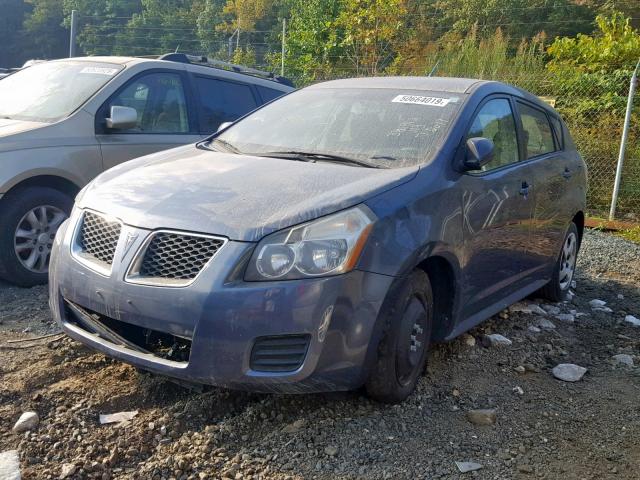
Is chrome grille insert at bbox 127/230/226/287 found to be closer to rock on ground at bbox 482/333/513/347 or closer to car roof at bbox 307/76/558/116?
car roof at bbox 307/76/558/116

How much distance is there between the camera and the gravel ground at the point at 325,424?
2.73 m

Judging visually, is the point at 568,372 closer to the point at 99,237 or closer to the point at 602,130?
the point at 99,237

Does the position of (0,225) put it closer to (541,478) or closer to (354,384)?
(354,384)

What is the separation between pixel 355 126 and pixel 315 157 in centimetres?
42

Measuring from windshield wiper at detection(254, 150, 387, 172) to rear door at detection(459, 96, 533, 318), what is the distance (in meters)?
0.56

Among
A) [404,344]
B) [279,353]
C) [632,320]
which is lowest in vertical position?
[632,320]

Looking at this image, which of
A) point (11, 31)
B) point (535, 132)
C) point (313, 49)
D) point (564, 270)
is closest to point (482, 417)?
point (535, 132)

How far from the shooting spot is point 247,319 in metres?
2.68

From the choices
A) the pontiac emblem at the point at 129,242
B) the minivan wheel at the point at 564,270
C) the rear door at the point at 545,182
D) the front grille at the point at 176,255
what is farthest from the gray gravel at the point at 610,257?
the pontiac emblem at the point at 129,242

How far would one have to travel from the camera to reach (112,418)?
3.06m

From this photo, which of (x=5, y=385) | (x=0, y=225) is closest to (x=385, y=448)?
(x=5, y=385)

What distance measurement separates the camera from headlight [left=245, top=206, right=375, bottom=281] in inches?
108

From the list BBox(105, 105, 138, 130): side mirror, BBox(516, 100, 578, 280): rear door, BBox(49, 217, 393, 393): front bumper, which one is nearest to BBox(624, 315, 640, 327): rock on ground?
BBox(516, 100, 578, 280): rear door

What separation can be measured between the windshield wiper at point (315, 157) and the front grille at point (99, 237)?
1.06 m
